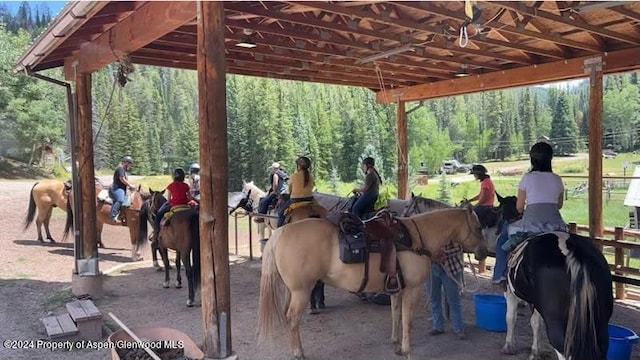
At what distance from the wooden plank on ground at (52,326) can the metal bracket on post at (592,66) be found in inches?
318

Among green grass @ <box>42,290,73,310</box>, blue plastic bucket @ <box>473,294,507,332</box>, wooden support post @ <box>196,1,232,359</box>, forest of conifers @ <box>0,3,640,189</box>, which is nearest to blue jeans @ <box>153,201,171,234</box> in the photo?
green grass @ <box>42,290,73,310</box>

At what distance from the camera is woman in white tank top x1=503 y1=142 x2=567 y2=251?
14.0ft

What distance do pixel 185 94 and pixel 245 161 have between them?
63.5 ft

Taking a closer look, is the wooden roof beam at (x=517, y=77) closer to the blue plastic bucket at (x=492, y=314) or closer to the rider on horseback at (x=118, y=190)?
the blue plastic bucket at (x=492, y=314)

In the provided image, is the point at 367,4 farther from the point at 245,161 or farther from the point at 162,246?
the point at 245,161

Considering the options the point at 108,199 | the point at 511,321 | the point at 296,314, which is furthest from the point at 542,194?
the point at 108,199

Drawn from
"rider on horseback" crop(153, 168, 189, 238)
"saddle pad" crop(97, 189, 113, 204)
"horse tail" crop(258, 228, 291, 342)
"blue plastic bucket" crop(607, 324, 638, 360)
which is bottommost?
"blue plastic bucket" crop(607, 324, 638, 360)

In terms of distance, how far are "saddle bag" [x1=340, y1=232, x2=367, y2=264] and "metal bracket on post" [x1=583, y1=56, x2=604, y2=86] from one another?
5.41m

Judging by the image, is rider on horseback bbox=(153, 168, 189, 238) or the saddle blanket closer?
rider on horseback bbox=(153, 168, 189, 238)

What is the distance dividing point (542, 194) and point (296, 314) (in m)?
2.46

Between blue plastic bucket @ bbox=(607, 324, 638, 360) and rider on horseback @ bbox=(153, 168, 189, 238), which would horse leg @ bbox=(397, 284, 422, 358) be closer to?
blue plastic bucket @ bbox=(607, 324, 638, 360)

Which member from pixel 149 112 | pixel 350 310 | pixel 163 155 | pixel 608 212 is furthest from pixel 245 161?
pixel 350 310

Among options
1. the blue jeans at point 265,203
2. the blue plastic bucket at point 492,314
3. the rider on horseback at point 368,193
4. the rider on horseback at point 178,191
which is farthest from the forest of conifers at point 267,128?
the blue plastic bucket at point 492,314

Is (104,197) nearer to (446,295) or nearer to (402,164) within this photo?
(402,164)
